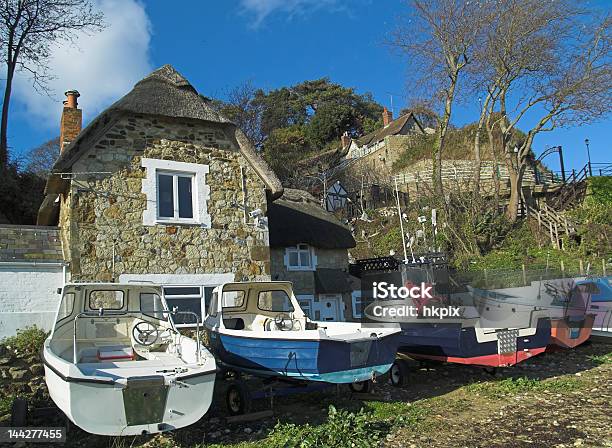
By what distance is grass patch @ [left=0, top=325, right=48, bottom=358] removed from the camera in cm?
1114

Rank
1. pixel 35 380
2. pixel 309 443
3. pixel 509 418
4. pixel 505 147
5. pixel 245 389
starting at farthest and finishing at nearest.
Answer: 1. pixel 505 147
2. pixel 35 380
3. pixel 245 389
4. pixel 509 418
5. pixel 309 443

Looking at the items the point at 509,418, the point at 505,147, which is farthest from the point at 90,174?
the point at 505,147

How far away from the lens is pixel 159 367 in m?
7.58

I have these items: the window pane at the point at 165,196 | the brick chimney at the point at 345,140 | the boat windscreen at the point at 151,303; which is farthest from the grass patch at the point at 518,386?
the brick chimney at the point at 345,140

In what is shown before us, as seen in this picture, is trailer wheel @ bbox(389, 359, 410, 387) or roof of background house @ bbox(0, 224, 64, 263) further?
roof of background house @ bbox(0, 224, 64, 263)

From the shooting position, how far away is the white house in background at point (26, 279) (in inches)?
451

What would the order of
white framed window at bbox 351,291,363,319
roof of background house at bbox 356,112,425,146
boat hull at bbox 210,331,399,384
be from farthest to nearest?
roof of background house at bbox 356,112,425,146 → white framed window at bbox 351,291,363,319 → boat hull at bbox 210,331,399,384

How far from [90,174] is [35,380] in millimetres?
4563

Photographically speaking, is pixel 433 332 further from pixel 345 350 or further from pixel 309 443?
pixel 309 443

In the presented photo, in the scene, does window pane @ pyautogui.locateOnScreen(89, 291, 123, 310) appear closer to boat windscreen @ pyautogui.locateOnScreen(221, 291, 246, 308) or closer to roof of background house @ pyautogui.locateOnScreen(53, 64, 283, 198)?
boat windscreen @ pyautogui.locateOnScreen(221, 291, 246, 308)

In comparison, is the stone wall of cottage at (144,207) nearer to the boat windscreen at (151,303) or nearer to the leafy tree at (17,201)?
the boat windscreen at (151,303)

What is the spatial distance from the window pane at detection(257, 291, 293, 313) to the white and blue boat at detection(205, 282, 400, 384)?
63 cm

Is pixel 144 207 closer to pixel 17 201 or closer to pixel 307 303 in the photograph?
pixel 307 303

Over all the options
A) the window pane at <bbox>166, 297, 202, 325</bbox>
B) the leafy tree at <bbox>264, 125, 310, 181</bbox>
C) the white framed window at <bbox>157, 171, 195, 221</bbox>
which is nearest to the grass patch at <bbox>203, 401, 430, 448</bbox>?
the window pane at <bbox>166, 297, 202, 325</bbox>
